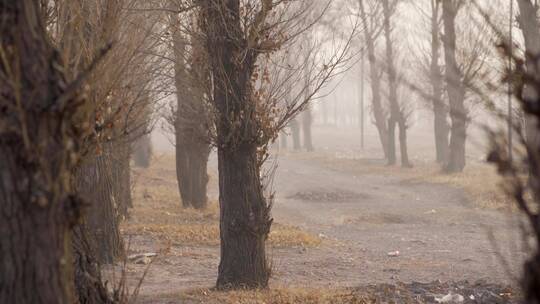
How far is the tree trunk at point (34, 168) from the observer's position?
4.04 metres

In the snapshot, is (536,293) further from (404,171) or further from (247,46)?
(404,171)

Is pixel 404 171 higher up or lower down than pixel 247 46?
lower down

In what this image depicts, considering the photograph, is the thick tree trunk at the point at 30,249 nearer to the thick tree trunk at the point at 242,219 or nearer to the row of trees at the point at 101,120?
the row of trees at the point at 101,120

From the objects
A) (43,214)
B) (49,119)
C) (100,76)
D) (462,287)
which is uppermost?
(100,76)

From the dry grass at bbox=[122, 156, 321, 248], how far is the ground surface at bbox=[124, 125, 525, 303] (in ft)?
0.08

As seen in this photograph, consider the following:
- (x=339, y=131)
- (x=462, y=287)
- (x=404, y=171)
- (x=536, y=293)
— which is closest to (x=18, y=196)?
(x=536, y=293)

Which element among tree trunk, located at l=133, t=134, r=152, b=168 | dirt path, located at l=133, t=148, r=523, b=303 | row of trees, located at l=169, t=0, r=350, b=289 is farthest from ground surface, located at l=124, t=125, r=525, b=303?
tree trunk, located at l=133, t=134, r=152, b=168

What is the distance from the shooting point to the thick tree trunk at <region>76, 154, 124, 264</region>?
37.8ft

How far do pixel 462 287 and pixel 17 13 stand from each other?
690 centimetres

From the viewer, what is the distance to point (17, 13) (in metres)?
4.16

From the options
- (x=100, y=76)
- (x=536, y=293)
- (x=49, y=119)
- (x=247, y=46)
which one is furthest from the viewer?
(x=247, y=46)

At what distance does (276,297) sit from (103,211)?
428cm

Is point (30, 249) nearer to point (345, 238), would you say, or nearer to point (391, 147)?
point (345, 238)

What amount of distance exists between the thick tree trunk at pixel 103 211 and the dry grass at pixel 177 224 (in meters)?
0.60
